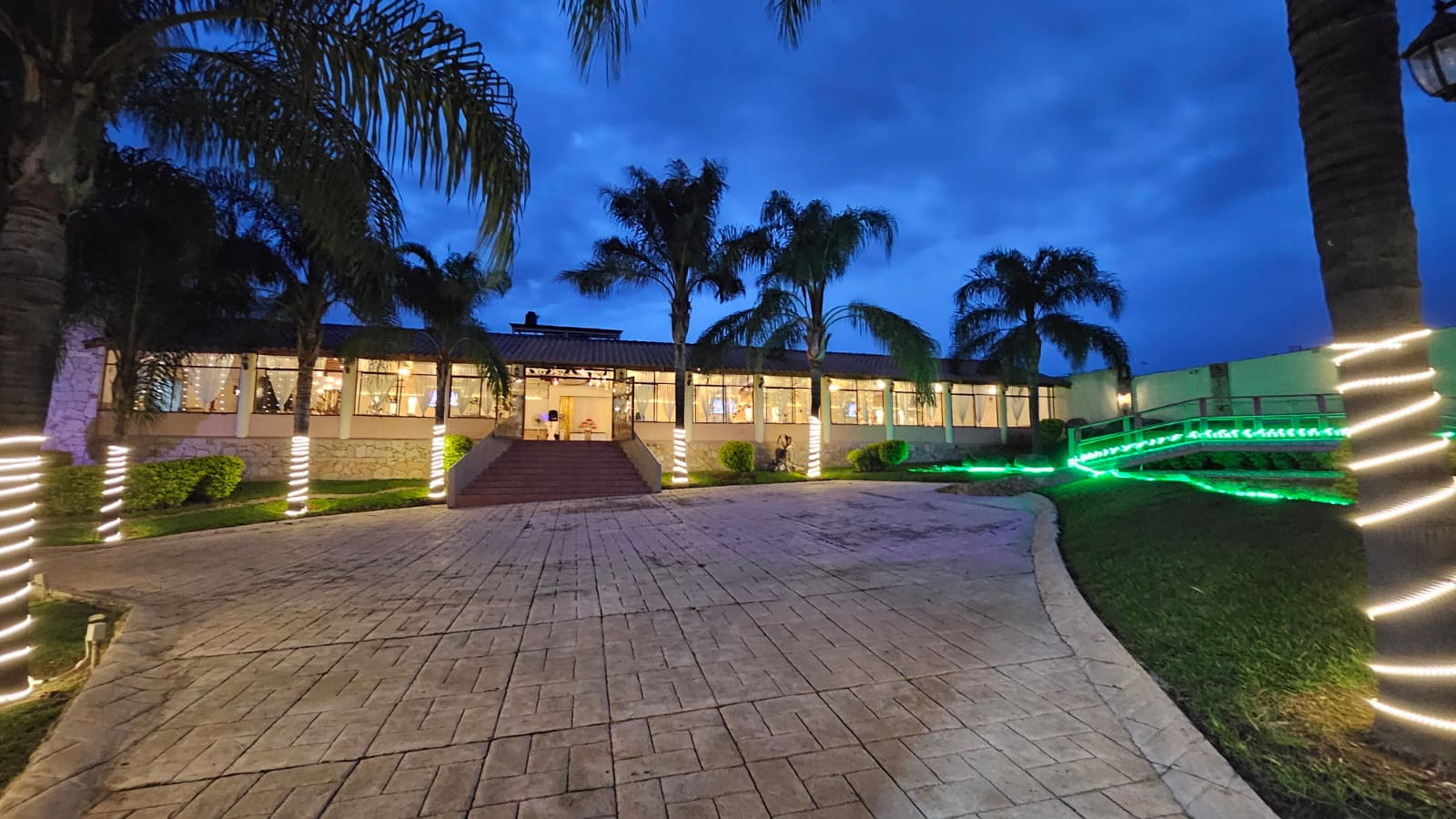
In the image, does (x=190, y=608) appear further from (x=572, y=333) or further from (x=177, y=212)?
(x=572, y=333)

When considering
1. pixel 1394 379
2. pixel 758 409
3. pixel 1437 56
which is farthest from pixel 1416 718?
pixel 758 409

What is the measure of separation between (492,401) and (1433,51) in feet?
75.1

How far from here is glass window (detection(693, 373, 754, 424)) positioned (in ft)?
75.8

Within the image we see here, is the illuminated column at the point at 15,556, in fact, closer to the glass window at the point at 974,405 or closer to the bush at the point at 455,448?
the bush at the point at 455,448

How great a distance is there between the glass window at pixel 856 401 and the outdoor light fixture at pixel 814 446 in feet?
21.6

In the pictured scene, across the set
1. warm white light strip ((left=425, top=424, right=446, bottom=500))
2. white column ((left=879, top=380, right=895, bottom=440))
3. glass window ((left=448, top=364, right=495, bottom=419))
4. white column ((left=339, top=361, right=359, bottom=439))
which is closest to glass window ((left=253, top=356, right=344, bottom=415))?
white column ((left=339, top=361, right=359, bottom=439))

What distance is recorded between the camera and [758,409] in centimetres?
2336

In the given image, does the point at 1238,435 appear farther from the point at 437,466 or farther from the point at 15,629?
the point at 437,466

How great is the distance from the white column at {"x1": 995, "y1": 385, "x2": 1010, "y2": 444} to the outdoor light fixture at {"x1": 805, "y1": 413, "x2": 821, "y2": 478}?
549 inches

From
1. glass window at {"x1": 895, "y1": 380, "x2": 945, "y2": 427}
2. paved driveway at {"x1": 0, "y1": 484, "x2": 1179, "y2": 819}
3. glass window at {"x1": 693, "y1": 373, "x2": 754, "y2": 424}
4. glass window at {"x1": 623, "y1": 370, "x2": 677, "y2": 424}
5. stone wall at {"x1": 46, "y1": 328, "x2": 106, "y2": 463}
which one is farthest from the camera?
glass window at {"x1": 895, "y1": 380, "x2": 945, "y2": 427}

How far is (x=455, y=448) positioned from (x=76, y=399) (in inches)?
469

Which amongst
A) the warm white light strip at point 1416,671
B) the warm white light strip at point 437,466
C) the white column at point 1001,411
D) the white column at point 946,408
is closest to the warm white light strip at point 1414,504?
the warm white light strip at point 1416,671

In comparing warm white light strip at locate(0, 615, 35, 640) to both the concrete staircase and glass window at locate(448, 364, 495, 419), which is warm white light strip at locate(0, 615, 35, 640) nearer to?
the concrete staircase

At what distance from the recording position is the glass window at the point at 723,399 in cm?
2311
